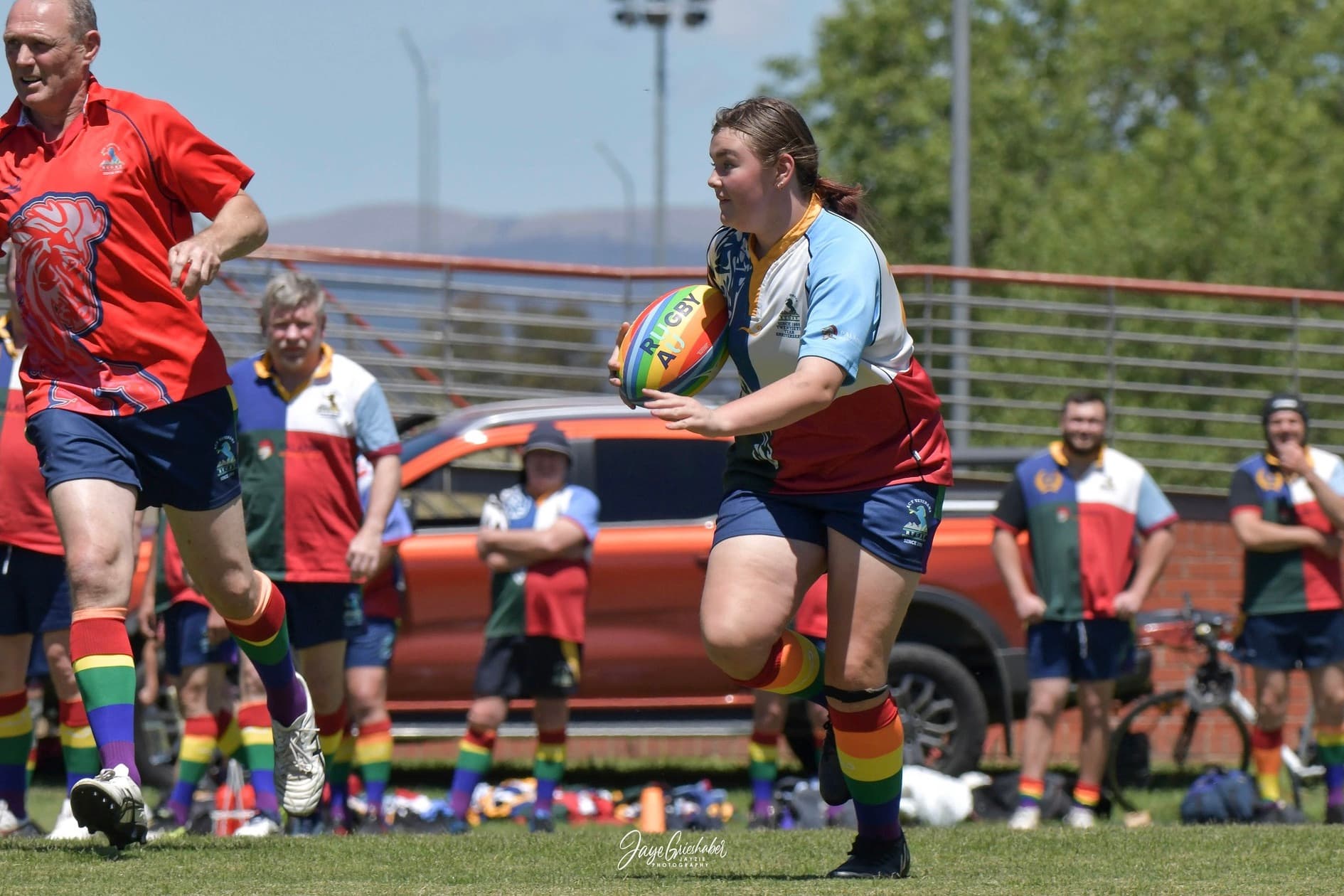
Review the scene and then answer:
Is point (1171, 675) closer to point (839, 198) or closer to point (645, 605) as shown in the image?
point (645, 605)

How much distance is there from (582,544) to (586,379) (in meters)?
6.23

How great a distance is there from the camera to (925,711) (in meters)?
10.2

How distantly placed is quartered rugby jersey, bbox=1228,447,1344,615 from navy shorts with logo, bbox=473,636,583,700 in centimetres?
355

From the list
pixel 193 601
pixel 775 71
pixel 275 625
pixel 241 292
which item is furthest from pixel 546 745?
pixel 775 71

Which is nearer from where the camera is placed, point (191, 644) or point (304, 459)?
point (304, 459)

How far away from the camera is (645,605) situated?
405 inches

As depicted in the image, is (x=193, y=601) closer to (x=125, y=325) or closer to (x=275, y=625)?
(x=275, y=625)

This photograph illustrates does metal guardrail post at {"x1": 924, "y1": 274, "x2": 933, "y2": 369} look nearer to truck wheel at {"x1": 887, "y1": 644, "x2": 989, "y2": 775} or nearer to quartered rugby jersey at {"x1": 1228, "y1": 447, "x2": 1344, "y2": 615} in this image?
truck wheel at {"x1": 887, "y1": 644, "x2": 989, "y2": 775}

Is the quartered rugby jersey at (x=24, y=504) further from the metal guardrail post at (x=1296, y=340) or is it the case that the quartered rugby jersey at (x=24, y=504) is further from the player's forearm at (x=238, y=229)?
the metal guardrail post at (x=1296, y=340)

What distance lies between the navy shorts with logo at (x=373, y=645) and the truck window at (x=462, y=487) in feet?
5.58

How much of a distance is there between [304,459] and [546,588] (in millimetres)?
1698

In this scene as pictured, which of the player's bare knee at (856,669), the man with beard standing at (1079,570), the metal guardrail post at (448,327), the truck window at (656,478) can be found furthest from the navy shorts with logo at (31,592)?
the metal guardrail post at (448,327)

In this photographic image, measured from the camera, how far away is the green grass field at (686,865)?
4.77m

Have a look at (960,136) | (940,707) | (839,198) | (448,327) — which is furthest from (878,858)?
(960,136)
